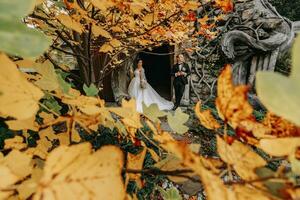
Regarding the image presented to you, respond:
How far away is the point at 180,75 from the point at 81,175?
7.49 meters

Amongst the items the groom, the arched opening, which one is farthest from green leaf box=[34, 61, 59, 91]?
the arched opening

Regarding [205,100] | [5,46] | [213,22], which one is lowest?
[205,100]

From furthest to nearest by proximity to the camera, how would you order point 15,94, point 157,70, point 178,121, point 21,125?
point 157,70
point 178,121
point 21,125
point 15,94

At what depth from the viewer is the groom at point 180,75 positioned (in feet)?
25.4

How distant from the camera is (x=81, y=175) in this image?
0.27 m

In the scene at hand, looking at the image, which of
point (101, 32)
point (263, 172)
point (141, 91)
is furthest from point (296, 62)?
point (141, 91)

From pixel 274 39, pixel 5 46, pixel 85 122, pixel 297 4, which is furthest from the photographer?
pixel 297 4

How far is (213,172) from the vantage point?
0.29m

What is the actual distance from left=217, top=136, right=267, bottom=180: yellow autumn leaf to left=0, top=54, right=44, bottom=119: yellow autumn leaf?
0.67 feet

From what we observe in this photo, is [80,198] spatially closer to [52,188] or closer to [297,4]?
[52,188]

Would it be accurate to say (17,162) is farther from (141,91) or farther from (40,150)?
(141,91)

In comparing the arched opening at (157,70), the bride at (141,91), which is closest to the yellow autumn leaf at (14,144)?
the bride at (141,91)

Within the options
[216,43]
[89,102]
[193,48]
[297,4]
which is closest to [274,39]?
[216,43]

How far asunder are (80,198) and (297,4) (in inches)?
511
